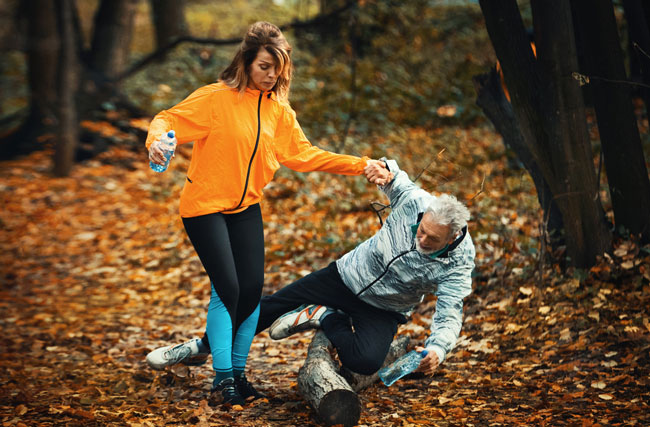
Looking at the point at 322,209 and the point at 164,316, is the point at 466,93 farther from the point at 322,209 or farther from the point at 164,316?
the point at 164,316

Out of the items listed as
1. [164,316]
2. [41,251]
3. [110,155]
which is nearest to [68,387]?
[164,316]

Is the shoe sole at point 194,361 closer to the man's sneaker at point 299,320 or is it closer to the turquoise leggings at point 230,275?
the turquoise leggings at point 230,275

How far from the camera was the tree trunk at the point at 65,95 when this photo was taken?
9.90m

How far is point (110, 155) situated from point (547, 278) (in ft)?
27.1

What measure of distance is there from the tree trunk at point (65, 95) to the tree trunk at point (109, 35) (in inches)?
49.2

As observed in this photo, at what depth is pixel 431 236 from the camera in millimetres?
3246

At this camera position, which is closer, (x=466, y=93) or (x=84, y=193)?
(x=84, y=193)

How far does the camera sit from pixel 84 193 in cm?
958

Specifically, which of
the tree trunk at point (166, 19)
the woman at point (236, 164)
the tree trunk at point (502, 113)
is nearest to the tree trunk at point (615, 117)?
the tree trunk at point (502, 113)

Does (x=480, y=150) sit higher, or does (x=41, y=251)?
(x=480, y=150)

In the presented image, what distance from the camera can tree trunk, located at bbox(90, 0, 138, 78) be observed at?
1130 centimetres

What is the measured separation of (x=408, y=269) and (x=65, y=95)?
8321mm

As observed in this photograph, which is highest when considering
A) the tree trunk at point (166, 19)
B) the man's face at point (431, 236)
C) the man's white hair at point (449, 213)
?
the tree trunk at point (166, 19)

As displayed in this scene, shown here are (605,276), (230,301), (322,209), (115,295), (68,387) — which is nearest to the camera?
(230,301)
